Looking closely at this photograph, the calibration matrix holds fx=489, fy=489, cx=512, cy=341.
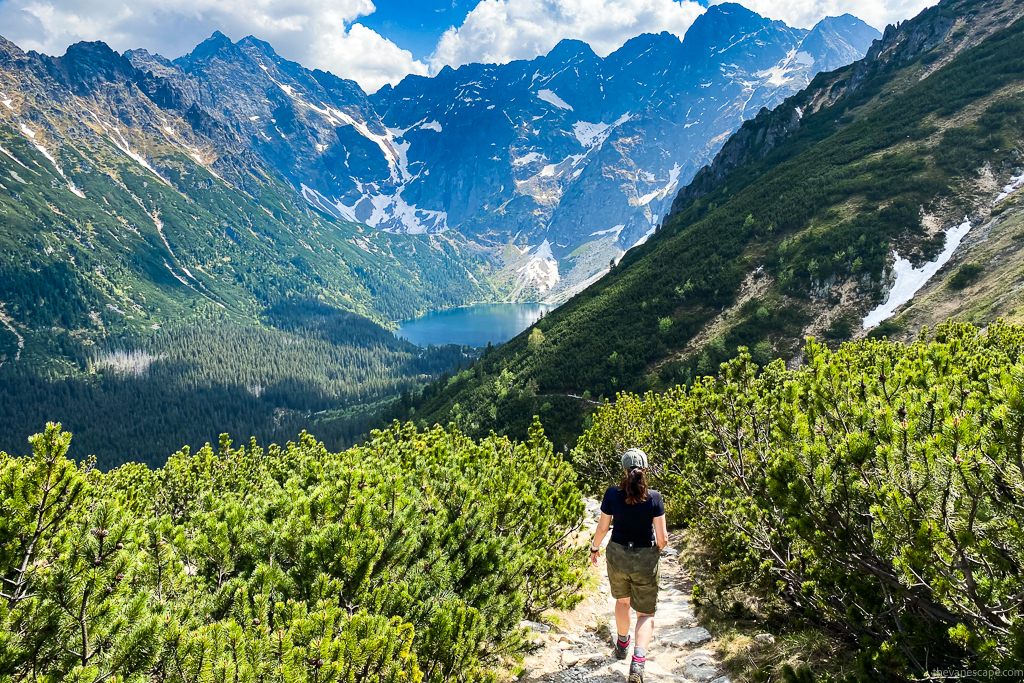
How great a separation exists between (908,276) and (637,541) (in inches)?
3395

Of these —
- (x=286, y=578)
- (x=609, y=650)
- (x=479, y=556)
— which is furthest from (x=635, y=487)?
(x=286, y=578)

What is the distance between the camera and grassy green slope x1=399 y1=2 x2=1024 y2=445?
78.2 metres

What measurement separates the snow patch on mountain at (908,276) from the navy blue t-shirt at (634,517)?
74.8m

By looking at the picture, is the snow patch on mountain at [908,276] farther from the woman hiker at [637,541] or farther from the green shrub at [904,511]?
the woman hiker at [637,541]

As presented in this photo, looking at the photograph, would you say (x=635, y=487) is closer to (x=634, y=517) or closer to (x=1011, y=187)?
(x=634, y=517)

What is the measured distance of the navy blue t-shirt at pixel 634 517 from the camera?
7.84 meters

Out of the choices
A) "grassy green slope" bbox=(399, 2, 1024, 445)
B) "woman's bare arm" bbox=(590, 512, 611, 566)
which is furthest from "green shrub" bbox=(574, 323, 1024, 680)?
"grassy green slope" bbox=(399, 2, 1024, 445)

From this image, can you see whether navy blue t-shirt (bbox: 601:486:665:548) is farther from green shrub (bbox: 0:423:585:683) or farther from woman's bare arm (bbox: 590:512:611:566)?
green shrub (bbox: 0:423:585:683)

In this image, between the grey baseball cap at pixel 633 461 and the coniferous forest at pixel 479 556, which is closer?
the coniferous forest at pixel 479 556

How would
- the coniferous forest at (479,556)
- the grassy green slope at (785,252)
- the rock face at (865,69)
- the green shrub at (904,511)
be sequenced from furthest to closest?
the rock face at (865,69) → the grassy green slope at (785,252) → the coniferous forest at (479,556) → the green shrub at (904,511)

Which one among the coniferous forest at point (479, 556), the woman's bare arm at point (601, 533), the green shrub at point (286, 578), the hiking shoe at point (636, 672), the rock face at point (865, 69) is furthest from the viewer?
the rock face at point (865, 69)

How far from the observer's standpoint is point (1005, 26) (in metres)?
116

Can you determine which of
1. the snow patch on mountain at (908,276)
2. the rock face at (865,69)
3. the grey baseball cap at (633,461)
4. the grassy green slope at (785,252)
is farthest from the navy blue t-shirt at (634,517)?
the rock face at (865,69)

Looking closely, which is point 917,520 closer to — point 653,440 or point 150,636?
point 150,636
